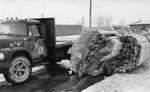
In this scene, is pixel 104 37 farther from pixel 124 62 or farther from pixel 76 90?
pixel 76 90

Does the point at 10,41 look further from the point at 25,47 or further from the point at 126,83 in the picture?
the point at 126,83

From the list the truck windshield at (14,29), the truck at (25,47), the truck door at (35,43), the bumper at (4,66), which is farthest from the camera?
the truck door at (35,43)

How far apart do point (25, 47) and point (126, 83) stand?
384 centimetres

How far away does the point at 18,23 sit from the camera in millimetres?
7699

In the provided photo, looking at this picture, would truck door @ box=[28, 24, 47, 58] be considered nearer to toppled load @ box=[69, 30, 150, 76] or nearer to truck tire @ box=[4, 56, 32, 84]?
truck tire @ box=[4, 56, 32, 84]

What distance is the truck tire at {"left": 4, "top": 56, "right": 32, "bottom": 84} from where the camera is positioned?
6.73m

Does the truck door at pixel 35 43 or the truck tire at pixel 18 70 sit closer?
the truck tire at pixel 18 70

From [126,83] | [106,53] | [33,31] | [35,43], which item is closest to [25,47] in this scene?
[35,43]

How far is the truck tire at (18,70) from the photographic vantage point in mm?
6734

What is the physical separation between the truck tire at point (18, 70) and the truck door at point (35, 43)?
57cm

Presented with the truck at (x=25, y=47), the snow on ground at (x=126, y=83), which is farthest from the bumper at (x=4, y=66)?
the snow on ground at (x=126, y=83)

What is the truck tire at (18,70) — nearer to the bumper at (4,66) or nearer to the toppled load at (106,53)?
the bumper at (4,66)

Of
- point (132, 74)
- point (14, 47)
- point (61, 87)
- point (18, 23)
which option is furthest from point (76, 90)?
point (18, 23)

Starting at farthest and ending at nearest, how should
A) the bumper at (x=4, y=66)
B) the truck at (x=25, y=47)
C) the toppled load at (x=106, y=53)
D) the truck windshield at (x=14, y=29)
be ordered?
the truck windshield at (x=14, y=29) < the toppled load at (x=106, y=53) < the truck at (x=25, y=47) < the bumper at (x=4, y=66)
